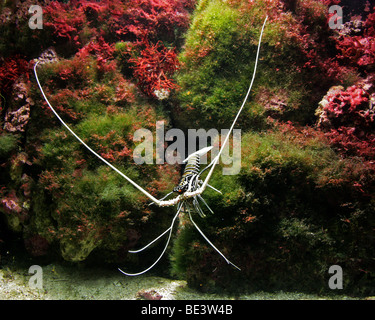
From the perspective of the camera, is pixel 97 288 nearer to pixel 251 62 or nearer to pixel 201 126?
pixel 201 126

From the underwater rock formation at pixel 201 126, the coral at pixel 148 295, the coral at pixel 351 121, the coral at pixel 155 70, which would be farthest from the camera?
the coral at pixel 155 70

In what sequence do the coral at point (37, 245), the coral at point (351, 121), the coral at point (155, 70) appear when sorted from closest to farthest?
the coral at point (351, 121) → the coral at point (37, 245) → the coral at point (155, 70)

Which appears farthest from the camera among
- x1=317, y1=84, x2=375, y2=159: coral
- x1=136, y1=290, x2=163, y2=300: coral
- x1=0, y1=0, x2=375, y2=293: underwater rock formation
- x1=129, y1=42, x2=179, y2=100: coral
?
x1=129, y1=42, x2=179, y2=100: coral

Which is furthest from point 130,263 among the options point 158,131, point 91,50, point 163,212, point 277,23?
point 277,23

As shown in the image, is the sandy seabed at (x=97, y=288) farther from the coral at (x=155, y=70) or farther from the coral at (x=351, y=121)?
the coral at (x=155, y=70)

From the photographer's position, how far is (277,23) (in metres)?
5.23

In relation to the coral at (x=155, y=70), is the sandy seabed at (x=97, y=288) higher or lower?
lower

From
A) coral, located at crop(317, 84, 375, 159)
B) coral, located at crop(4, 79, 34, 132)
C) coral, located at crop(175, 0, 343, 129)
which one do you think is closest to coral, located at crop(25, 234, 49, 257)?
coral, located at crop(4, 79, 34, 132)

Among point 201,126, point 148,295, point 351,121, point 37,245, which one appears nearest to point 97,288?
point 148,295

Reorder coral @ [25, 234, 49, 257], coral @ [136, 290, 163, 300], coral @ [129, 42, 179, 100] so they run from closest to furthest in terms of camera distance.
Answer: coral @ [136, 290, 163, 300] < coral @ [25, 234, 49, 257] < coral @ [129, 42, 179, 100]

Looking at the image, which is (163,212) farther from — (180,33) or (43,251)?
(180,33)

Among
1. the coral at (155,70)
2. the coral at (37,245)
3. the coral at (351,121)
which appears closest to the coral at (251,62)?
the coral at (155,70)

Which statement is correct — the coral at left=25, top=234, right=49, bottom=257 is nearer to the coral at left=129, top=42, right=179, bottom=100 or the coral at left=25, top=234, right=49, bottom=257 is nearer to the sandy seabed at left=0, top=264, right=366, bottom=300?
the sandy seabed at left=0, top=264, right=366, bottom=300

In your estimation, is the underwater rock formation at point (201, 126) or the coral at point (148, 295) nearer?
the coral at point (148, 295)
